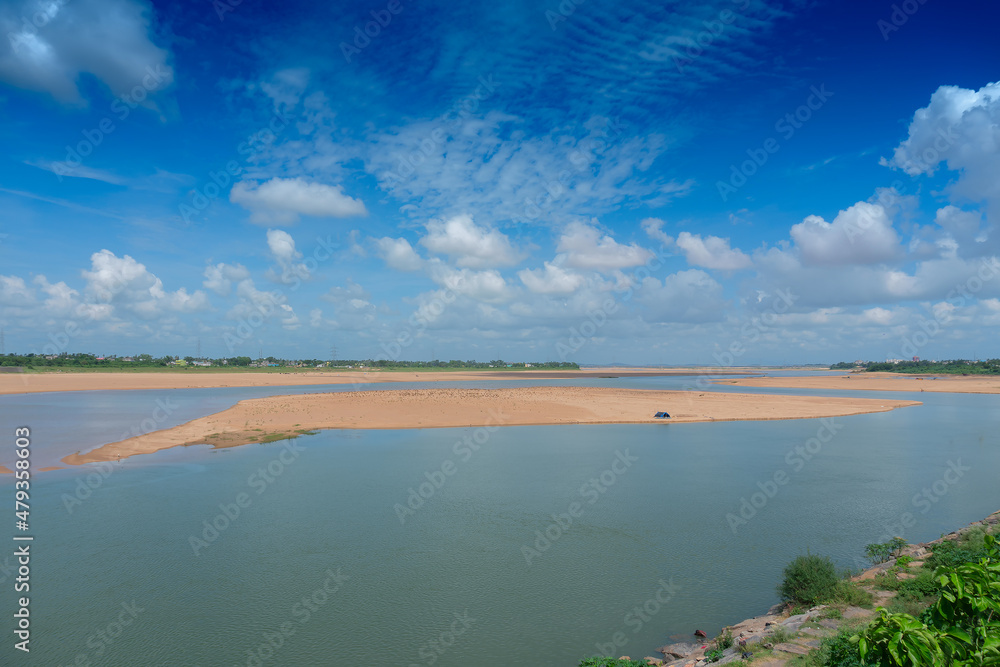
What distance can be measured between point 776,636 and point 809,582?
346 centimetres

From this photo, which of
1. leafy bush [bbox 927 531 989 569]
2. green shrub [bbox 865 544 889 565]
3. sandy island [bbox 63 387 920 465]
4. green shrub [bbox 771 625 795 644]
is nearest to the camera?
green shrub [bbox 771 625 795 644]

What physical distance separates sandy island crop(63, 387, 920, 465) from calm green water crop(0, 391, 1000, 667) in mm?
5596

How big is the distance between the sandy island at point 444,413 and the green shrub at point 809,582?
3412 cm

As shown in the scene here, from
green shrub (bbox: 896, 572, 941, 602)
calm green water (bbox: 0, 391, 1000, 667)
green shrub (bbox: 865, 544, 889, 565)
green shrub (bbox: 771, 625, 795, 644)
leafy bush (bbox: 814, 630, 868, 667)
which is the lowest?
calm green water (bbox: 0, 391, 1000, 667)

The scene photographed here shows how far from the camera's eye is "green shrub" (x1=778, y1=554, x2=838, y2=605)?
487 inches

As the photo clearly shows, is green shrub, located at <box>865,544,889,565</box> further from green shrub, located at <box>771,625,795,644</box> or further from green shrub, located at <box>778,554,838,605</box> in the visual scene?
green shrub, located at <box>771,625,795,644</box>

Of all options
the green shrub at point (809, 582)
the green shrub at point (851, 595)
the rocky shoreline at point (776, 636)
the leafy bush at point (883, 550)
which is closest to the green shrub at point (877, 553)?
the leafy bush at point (883, 550)

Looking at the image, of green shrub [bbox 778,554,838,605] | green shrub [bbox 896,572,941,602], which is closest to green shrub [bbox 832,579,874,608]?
green shrub [bbox 778,554,838,605]

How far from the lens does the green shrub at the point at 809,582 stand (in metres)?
12.4

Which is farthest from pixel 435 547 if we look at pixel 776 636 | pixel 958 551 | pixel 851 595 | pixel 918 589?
pixel 958 551

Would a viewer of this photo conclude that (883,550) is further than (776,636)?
Yes

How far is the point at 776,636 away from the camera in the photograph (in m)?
10.1

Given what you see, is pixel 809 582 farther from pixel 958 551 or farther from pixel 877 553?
pixel 877 553

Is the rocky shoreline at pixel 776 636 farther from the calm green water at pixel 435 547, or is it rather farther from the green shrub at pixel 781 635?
the calm green water at pixel 435 547
